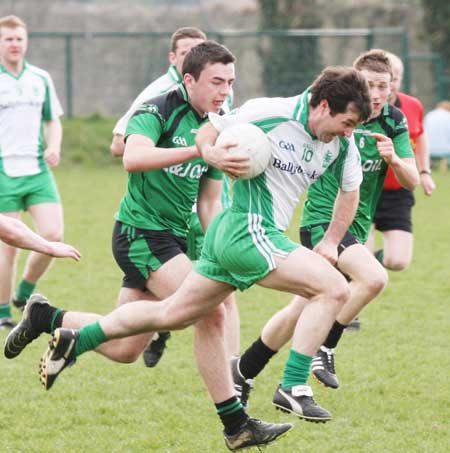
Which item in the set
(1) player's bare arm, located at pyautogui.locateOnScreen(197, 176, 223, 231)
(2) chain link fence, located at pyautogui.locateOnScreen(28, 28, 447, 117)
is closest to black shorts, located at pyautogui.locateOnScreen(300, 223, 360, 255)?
(1) player's bare arm, located at pyautogui.locateOnScreen(197, 176, 223, 231)

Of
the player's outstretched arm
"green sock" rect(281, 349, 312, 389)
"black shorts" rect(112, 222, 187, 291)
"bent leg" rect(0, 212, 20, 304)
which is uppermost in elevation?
the player's outstretched arm

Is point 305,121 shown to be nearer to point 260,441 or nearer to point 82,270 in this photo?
point 260,441

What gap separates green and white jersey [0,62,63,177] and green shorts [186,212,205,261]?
228 cm

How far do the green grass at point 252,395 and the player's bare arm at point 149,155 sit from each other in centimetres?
145

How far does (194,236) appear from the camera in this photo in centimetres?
655

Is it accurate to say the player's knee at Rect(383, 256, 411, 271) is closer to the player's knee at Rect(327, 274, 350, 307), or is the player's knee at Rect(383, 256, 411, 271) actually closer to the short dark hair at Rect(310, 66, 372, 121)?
the player's knee at Rect(327, 274, 350, 307)

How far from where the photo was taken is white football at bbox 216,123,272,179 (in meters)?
4.80

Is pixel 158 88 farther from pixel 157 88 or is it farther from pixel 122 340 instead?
pixel 122 340

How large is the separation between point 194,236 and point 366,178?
4.26 feet

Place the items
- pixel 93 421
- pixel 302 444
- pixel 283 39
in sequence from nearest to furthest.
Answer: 1. pixel 302 444
2. pixel 93 421
3. pixel 283 39

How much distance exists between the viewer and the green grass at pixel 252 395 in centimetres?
551

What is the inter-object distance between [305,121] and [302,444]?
5.64 feet

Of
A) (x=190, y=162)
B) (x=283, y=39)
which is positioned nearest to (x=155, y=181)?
(x=190, y=162)

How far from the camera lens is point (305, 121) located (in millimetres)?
5000
